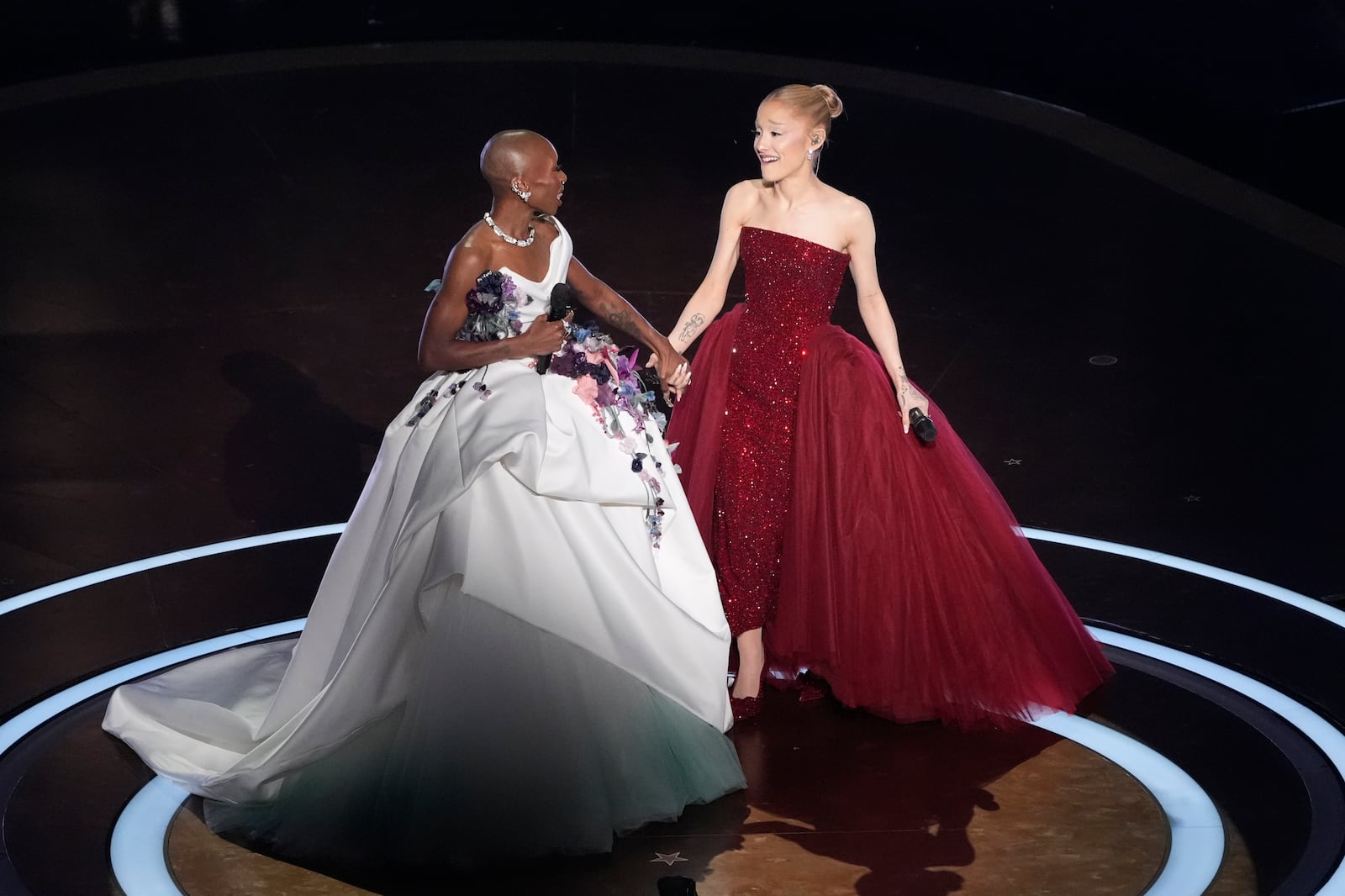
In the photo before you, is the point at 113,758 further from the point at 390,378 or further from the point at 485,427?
the point at 390,378

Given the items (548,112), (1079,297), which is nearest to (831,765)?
(1079,297)

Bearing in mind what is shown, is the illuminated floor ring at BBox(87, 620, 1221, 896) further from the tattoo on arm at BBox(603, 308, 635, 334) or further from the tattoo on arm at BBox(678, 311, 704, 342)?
the tattoo on arm at BBox(603, 308, 635, 334)

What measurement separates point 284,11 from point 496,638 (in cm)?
848

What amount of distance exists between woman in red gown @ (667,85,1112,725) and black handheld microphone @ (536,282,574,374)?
67 cm

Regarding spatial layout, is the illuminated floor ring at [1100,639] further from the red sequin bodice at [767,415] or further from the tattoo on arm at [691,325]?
the tattoo on arm at [691,325]

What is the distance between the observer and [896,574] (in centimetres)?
445

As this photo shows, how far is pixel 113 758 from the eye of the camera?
4.22m

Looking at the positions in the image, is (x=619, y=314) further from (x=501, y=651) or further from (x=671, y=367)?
(x=501, y=651)

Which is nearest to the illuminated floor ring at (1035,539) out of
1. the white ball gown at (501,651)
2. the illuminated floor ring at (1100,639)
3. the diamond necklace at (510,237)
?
the illuminated floor ring at (1100,639)

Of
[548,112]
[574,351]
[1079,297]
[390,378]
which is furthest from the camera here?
[548,112]

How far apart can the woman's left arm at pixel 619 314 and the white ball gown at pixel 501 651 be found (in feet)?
0.56

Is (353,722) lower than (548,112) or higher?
lower

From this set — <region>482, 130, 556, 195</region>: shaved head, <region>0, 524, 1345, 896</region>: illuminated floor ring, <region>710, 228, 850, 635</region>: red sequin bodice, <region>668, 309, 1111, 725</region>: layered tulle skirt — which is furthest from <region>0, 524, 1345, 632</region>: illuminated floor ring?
<region>482, 130, 556, 195</region>: shaved head

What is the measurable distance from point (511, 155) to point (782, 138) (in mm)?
947
